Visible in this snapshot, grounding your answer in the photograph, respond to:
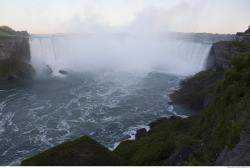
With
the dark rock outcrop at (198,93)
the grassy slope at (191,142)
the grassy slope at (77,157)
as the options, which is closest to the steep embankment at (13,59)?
the dark rock outcrop at (198,93)

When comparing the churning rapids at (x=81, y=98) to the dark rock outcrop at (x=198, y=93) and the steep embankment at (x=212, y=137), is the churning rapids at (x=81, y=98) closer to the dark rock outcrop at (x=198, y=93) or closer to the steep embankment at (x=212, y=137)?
the dark rock outcrop at (x=198, y=93)

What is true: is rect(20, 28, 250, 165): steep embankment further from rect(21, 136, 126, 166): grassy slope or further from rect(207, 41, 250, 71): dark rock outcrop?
rect(207, 41, 250, 71): dark rock outcrop

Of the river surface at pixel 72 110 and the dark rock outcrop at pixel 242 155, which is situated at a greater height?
the dark rock outcrop at pixel 242 155

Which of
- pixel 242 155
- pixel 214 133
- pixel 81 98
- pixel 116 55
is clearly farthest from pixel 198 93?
pixel 116 55

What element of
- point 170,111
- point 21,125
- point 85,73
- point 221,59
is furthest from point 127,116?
point 85,73

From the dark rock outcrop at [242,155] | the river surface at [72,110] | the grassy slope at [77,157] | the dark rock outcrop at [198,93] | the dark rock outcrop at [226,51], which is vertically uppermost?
the dark rock outcrop at [226,51]

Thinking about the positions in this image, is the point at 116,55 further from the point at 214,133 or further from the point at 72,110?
the point at 214,133

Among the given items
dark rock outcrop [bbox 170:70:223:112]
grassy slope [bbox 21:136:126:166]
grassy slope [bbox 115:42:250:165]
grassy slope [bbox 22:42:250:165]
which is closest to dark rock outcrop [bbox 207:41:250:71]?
dark rock outcrop [bbox 170:70:223:112]
